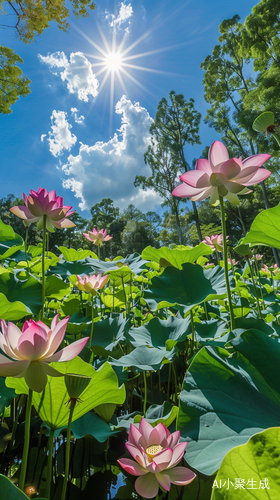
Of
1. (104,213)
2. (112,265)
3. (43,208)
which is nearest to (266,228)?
(43,208)

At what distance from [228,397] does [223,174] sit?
39 centimetres

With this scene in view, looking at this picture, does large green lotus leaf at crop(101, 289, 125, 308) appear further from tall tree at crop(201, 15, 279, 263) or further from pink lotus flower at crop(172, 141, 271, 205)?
tall tree at crop(201, 15, 279, 263)

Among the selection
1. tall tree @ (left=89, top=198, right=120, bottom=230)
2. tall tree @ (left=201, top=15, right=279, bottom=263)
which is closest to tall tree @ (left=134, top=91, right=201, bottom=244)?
tall tree @ (left=201, top=15, right=279, bottom=263)

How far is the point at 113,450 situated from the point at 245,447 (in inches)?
23.9

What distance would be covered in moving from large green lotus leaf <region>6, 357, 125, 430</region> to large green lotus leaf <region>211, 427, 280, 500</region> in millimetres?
249

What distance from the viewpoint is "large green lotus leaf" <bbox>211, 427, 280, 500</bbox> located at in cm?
21

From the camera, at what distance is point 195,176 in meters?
0.51

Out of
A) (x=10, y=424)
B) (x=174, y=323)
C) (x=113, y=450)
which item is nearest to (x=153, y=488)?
(x=113, y=450)

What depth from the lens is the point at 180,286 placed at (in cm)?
84

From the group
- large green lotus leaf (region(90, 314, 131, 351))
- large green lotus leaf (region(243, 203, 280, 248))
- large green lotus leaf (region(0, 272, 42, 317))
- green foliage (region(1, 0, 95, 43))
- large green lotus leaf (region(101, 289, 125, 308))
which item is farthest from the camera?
green foliage (region(1, 0, 95, 43))

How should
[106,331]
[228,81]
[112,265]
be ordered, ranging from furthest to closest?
[228,81] < [112,265] < [106,331]

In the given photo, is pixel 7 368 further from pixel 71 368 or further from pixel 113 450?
pixel 113 450

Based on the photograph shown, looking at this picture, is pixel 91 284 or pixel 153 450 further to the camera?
pixel 91 284

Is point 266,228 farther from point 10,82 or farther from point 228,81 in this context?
point 228,81
